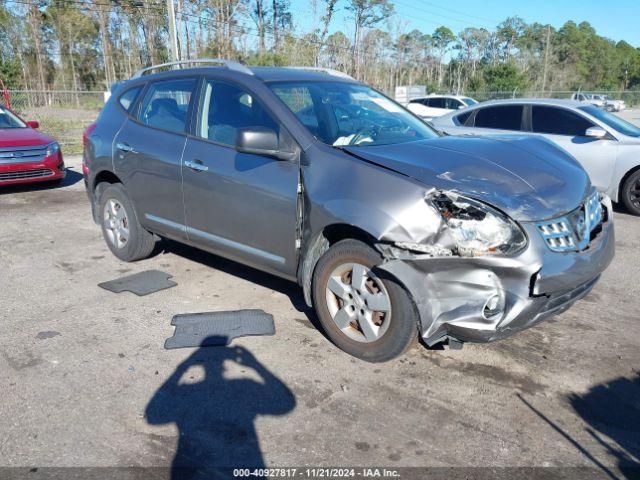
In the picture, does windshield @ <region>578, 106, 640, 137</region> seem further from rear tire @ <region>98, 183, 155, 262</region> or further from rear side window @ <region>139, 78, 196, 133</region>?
rear tire @ <region>98, 183, 155, 262</region>

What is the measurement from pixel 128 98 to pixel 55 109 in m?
20.7

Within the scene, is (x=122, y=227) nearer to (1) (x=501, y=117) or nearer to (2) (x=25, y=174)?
(2) (x=25, y=174)

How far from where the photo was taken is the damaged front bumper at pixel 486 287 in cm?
297

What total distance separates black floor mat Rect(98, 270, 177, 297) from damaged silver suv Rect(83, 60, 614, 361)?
18.6 inches

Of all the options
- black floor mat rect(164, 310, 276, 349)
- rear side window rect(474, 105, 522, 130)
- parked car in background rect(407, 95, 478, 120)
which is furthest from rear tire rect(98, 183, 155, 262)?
parked car in background rect(407, 95, 478, 120)

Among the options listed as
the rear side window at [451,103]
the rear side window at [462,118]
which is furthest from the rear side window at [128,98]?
the rear side window at [451,103]

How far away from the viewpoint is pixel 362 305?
135 inches

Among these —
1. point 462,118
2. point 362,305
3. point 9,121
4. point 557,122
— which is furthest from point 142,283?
point 9,121

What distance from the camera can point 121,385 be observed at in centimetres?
330

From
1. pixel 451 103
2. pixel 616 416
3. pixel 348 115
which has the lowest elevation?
pixel 616 416

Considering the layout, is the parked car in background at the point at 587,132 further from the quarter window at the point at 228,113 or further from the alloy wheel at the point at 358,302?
the alloy wheel at the point at 358,302

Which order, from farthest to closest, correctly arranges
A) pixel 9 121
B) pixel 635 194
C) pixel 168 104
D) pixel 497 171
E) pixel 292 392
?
pixel 9 121
pixel 635 194
pixel 168 104
pixel 497 171
pixel 292 392

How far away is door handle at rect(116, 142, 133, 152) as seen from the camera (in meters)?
5.04

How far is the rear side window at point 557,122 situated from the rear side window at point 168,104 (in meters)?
5.77
